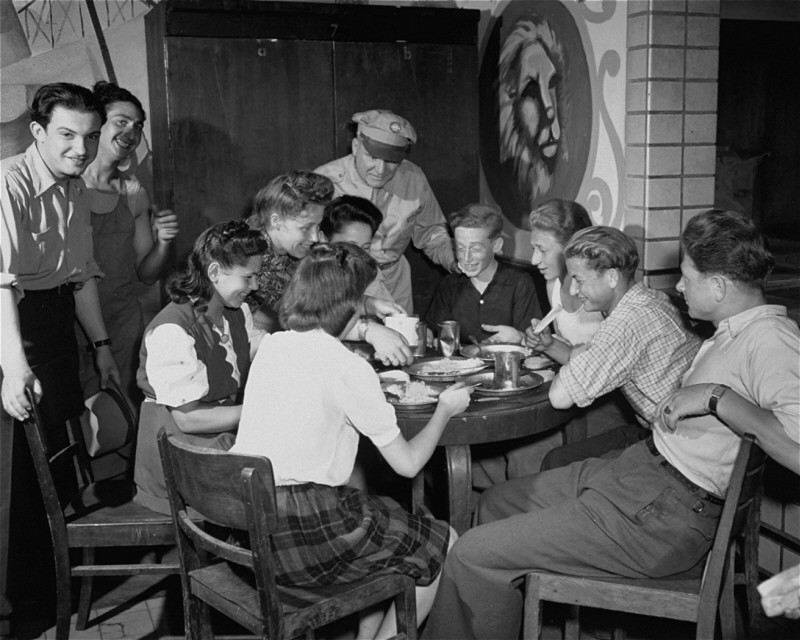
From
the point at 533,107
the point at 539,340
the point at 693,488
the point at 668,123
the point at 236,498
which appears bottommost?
the point at 693,488

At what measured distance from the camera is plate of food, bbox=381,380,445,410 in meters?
2.85

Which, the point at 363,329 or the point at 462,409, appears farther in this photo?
the point at 363,329

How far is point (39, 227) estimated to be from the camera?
334 cm

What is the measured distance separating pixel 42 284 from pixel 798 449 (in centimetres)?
254

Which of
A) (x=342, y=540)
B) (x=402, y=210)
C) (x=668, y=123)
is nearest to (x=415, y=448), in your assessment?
(x=342, y=540)

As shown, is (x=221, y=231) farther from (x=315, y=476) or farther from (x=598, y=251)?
(x=598, y=251)

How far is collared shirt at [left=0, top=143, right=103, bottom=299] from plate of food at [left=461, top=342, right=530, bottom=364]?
150cm

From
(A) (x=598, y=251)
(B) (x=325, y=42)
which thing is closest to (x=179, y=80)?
(B) (x=325, y=42)

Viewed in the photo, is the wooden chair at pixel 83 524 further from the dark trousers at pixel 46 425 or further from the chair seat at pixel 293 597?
the chair seat at pixel 293 597

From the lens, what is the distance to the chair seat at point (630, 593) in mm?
2354

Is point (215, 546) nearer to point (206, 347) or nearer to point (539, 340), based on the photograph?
point (206, 347)

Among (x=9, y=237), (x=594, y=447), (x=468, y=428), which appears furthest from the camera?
(x=594, y=447)

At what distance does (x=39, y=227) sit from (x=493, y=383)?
66.4 inches

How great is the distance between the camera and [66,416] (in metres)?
3.27
